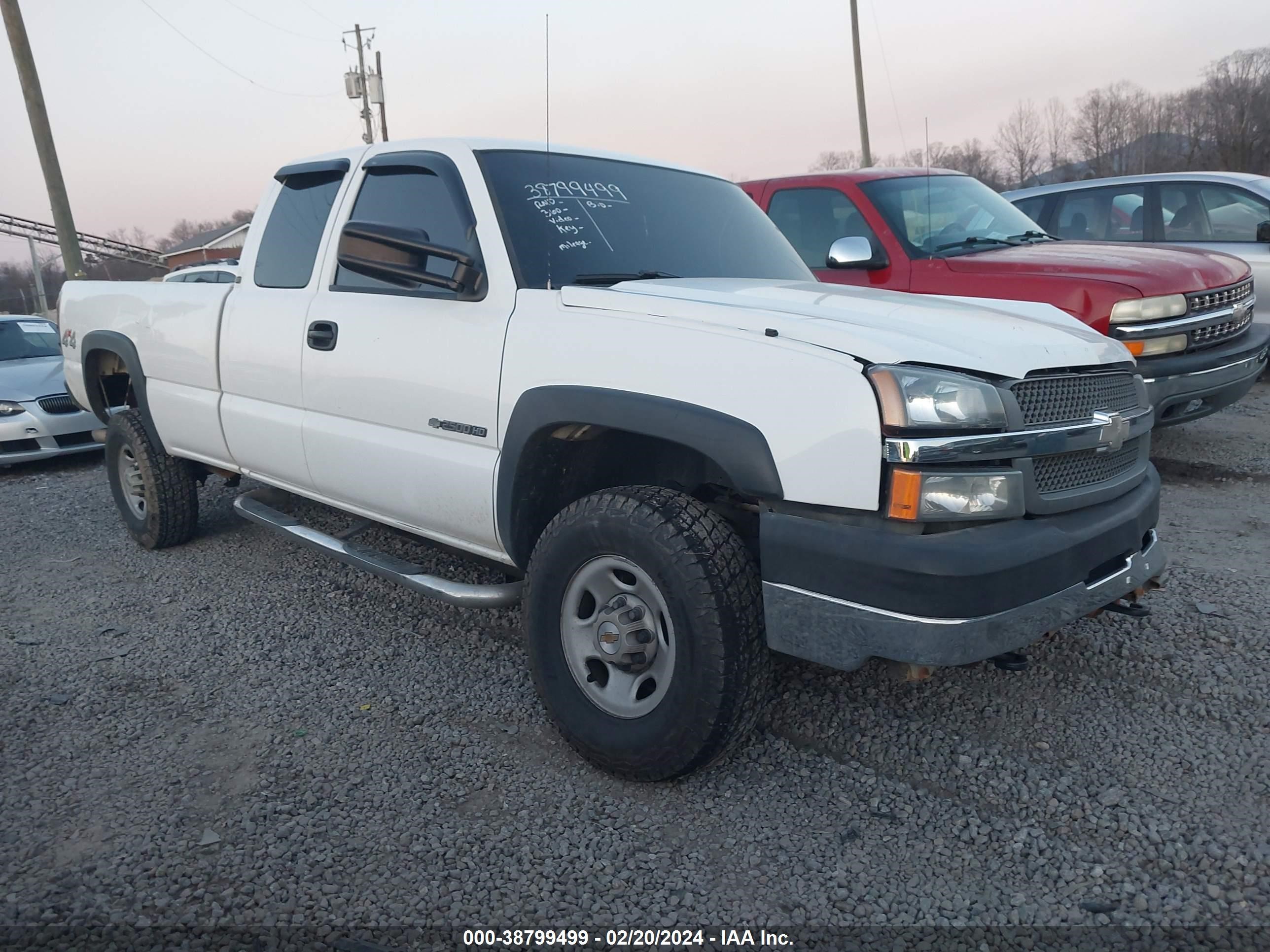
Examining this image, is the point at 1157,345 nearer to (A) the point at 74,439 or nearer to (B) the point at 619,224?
(B) the point at 619,224

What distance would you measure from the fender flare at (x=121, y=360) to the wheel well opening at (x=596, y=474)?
9.32ft

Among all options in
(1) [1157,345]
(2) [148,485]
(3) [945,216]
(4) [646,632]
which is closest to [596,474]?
(4) [646,632]

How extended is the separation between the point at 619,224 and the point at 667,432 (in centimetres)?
120

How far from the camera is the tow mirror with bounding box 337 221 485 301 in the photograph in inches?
120

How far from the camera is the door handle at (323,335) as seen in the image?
11.9 ft

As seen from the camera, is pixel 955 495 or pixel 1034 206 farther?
pixel 1034 206

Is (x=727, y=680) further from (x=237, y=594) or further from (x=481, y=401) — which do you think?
(x=237, y=594)

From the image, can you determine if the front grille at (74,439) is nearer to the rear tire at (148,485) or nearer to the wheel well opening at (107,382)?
the wheel well opening at (107,382)

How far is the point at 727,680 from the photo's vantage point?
2.44 meters

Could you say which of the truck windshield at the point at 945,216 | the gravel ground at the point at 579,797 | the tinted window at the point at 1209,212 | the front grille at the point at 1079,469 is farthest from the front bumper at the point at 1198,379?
the front grille at the point at 1079,469

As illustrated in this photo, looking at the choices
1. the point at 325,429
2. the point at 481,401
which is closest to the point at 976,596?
the point at 481,401

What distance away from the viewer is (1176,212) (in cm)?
791

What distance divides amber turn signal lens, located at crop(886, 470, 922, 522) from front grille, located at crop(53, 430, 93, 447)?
7850 millimetres

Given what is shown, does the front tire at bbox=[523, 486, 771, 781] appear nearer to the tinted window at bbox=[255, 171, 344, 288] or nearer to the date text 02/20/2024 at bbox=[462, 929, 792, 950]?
the date text 02/20/2024 at bbox=[462, 929, 792, 950]
